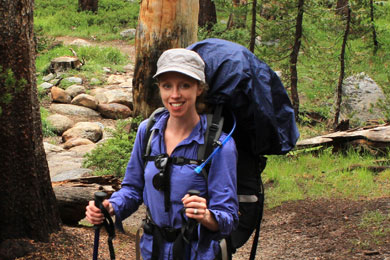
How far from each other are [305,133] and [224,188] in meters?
8.82

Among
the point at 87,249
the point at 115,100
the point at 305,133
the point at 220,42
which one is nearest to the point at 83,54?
the point at 115,100

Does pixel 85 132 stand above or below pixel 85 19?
below

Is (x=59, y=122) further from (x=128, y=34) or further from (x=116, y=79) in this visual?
(x=128, y=34)

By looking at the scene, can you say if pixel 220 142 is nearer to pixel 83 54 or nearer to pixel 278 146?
pixel 278 146

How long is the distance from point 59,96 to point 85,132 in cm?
323

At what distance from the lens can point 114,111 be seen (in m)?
14.6

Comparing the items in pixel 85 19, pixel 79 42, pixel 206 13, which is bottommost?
pixel 79 42

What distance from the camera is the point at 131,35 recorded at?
24.1m

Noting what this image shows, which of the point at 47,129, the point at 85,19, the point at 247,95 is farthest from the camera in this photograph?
the point at 85,19

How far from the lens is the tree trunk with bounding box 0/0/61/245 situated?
409 cm

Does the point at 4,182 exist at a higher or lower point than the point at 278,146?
lower

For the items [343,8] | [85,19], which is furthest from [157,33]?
[85,19]

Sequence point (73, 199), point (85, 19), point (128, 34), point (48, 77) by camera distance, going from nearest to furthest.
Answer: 1. point (73, 199)
2. point (48, 77)
3. point (128, 34)
4. point (85, 19)

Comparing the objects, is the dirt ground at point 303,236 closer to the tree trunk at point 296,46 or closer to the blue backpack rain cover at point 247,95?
the blue backpack rain cover at point 247,95
